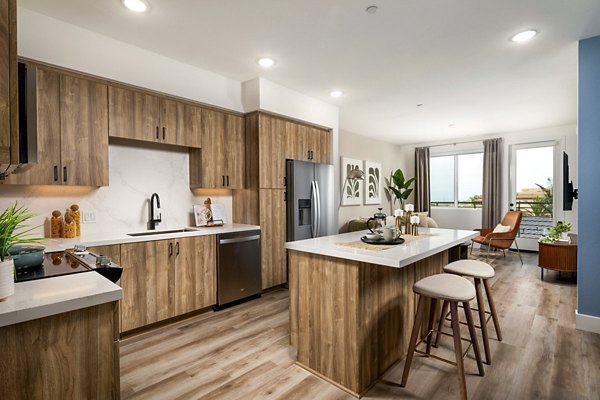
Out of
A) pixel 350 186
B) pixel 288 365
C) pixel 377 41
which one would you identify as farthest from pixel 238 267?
pixel 350 186

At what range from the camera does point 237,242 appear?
3459mm

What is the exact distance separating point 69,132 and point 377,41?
273 cm

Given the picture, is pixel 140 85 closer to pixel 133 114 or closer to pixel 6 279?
pixel 133 114

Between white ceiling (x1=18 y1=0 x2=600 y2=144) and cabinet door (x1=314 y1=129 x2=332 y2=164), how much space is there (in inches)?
21.5

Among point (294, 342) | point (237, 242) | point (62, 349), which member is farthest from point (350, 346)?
point (237, 242)

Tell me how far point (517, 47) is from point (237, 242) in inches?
132

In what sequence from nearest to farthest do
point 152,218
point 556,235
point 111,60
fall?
point 111,60, point 152,218, point 556,235

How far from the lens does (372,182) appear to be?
7.09 metres

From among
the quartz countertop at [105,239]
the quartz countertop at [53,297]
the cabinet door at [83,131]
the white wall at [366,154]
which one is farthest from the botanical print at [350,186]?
the quartz countertop at [53,297]

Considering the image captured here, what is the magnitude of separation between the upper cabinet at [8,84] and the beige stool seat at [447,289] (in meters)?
2.07

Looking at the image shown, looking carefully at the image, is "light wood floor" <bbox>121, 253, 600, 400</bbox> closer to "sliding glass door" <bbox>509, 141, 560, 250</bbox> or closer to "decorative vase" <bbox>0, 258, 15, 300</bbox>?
"decorative vase" <bbox>0, 258, 15, 300</bbox>

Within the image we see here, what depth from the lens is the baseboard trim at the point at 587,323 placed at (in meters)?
2.76

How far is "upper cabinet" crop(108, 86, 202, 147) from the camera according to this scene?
9.36ft

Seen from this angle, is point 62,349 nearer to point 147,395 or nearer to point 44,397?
point 44,397
